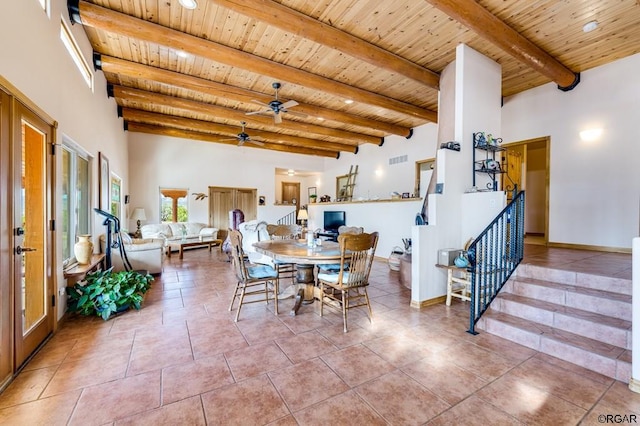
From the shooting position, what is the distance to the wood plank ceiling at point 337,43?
3.18 meters

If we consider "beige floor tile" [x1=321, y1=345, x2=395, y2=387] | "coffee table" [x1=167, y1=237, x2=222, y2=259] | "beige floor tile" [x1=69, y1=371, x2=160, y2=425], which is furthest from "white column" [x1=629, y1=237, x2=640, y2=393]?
"coffee table" [x1=167, y1=237, x2=222, y2=259]

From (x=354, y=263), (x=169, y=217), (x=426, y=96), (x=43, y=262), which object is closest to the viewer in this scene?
(x=43, y=262)

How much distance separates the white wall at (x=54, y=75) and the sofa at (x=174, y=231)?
9.92 ft

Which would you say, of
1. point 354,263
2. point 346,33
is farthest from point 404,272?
point 346,33

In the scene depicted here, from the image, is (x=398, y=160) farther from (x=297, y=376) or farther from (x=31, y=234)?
(x=31, y=234)

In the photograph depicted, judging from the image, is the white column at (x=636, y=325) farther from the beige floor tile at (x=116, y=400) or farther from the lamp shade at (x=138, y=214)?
the lamp shade at (x=138, y=214)

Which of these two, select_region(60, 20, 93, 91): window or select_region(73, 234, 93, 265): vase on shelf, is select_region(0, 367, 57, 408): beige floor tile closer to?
select_region(73, 234, 93, 265): vase on shelf

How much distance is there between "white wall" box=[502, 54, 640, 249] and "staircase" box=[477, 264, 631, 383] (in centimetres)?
240

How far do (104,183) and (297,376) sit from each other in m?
4.88

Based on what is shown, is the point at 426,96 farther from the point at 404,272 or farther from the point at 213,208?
the point at 213,208

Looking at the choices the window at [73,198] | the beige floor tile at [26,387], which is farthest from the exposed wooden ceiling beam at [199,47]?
the beige floor tile at [26,387]

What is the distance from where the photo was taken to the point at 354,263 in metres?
2.98

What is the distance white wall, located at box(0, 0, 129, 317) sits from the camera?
1993mm

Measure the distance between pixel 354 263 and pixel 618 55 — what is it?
5210mm
